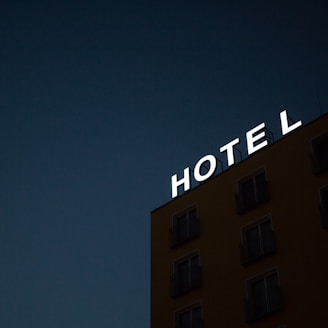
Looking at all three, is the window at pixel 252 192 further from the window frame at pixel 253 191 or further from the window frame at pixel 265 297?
the window frame at pixel 265 297

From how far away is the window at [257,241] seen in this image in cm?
4684

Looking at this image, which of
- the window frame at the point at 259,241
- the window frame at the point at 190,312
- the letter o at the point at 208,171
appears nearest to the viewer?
the window frame at the point at 259,241

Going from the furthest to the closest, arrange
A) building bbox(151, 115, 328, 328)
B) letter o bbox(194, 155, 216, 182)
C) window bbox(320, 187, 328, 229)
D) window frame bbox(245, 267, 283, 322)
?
letter o bbox(194, 155, 216, 182) → window bbox(320, 187, 328, 229) → window frame bbox(245, 267, 283, 322) → building bbox(151, 115, 328, 328)

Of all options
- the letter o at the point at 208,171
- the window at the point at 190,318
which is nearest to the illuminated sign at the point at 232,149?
the letter o at the point at 208,171

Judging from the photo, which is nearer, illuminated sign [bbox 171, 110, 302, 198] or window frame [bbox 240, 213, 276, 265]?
window frame [bbox 240, 213, 276, 265]

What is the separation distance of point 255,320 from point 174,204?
14.6 m

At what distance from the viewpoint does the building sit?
43.5 metres

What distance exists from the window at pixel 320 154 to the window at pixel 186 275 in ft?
37.1

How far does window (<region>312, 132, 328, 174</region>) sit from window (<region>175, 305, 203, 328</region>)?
509 inches

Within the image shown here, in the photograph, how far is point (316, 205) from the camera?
1793 inches

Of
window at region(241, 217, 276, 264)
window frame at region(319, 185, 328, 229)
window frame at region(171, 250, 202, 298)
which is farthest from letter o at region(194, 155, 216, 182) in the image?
window frame at region(319, 185, 328, 229)

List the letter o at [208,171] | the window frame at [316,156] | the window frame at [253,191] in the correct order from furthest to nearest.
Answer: the letter o at [208,171], the window frame at [253,191], the window frame at [316,156]

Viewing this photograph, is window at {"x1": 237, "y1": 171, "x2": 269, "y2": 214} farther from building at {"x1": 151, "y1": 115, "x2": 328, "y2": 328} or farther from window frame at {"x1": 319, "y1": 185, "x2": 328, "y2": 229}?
window frame at {"x1": 319, "y1": 185, "x2": 328, "y2": 229}

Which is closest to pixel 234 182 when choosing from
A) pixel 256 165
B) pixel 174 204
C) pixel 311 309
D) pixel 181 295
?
pixel 256 165
